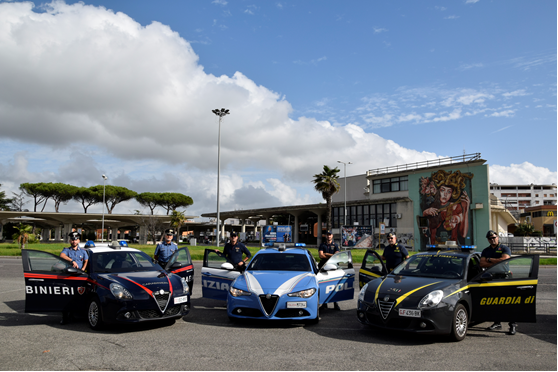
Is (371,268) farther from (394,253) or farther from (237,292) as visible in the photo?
(237,292)

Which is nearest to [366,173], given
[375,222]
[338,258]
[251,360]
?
[375,222]

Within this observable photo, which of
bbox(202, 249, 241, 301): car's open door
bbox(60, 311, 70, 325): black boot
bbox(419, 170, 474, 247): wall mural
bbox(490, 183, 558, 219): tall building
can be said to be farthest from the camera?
bbox(490, 183, 558, 219): tall building

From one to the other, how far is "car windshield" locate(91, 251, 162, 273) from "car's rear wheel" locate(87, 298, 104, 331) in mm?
703

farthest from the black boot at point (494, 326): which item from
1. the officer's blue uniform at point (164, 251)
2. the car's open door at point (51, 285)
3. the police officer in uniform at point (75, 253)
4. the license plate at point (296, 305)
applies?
the police officer in uniform at point (75, 253)

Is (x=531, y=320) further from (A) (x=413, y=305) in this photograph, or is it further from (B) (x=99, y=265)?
(B) (x=99, y=265)

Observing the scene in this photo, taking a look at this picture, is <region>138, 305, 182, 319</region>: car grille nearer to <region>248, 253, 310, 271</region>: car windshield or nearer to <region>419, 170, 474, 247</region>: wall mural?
<region>248, 253, 310, 271</region>: car windshield

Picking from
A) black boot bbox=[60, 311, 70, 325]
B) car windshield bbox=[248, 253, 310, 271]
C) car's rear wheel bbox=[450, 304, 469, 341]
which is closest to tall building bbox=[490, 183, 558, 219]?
car windshield bbox=[248, 253, 310, 271]

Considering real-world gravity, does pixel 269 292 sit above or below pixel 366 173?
below

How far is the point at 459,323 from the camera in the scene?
6.64m

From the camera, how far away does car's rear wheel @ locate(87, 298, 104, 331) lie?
7137 mm

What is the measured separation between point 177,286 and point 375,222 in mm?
45308

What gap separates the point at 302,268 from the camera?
849 cm

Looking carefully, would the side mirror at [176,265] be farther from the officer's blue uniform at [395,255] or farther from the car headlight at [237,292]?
the officer's blue uniform at [395,255]

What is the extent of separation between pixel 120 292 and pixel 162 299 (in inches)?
27.1
